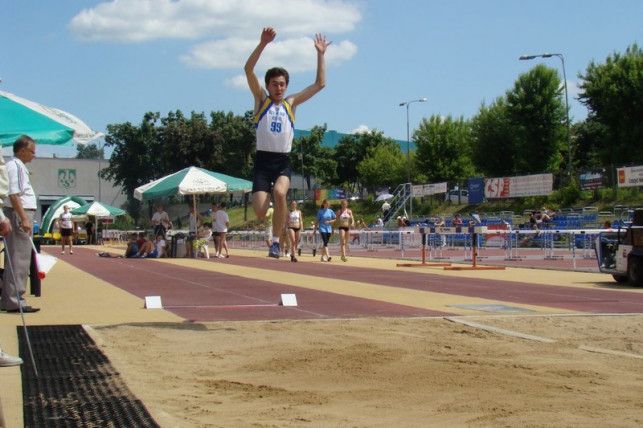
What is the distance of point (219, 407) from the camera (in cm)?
479

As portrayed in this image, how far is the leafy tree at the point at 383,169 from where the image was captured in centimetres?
7038

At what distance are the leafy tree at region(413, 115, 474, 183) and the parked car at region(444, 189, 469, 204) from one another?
13721 millimetres

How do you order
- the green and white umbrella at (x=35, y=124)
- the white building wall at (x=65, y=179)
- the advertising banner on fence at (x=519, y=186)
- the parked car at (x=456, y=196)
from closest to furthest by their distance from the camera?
the green and white umbrella at (x=35, y=124), the advertising banner on fence at (x=519, y=186), the parked car at (x=456, y=196), the white building wall at (x=65, y=179)

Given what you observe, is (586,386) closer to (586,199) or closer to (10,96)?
(10,96)

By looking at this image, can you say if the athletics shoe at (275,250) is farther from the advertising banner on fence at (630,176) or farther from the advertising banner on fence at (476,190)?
the advertising banner on fence at (476,190)

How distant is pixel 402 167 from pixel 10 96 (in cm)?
6305

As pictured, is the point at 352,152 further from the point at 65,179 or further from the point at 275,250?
the point at 275,250

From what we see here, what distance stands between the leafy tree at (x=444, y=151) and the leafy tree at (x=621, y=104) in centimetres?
1668

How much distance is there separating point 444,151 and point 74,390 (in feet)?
201

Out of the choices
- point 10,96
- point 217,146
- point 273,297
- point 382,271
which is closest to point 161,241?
point 382,271

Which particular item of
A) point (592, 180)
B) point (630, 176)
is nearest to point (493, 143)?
point (592, 180)

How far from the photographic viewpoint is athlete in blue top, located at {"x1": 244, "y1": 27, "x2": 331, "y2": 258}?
29.0ft

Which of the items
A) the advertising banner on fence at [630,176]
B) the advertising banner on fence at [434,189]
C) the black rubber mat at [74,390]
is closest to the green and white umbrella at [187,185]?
the black rubber mat at [74,390]

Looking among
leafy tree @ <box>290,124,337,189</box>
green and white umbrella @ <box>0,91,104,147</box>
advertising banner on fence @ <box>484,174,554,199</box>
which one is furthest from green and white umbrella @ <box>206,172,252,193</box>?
leafy tree @ <box>290,124,337,189</box>
